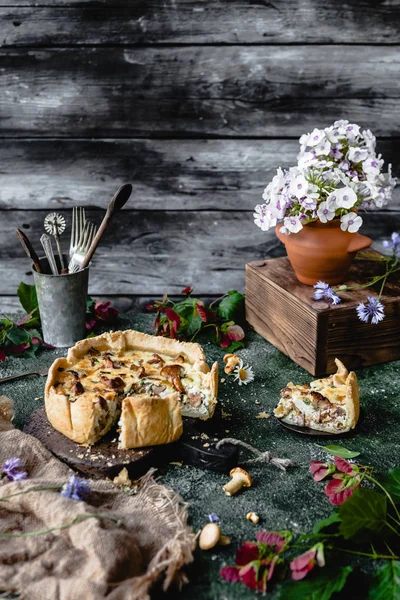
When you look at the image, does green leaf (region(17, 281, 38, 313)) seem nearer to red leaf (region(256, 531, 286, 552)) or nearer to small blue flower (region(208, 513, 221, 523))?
small blue flower (region(208, 513, 221, 523))

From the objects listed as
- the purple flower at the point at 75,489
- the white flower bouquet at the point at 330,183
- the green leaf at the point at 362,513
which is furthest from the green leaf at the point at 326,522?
the white flower bouquet at the point at 330,183

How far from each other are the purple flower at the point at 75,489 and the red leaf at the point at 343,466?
60 cm

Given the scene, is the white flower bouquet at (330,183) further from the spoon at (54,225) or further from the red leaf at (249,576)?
the red leaf at (249,576)

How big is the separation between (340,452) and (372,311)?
0.53 metres

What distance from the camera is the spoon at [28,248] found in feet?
7.53

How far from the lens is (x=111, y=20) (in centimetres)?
270

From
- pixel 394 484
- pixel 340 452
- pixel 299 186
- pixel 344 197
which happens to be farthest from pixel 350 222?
pixel 394 484

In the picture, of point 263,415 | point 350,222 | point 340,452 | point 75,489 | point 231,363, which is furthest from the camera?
point 231,363

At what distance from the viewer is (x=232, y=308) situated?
8.37 ft

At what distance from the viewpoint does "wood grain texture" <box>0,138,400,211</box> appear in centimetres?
287

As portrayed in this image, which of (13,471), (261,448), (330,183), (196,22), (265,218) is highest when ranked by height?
(196,22)

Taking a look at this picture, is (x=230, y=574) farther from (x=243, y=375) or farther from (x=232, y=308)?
(x=232, y=308)

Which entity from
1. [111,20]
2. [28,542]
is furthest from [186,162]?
[28,542]

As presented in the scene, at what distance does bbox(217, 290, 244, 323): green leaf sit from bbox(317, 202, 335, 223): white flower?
595 mm
